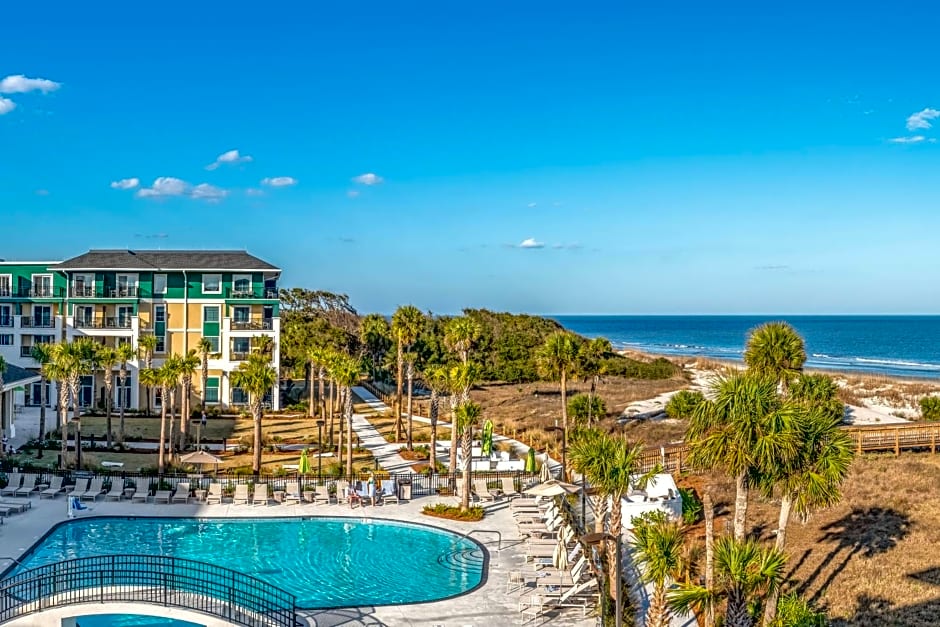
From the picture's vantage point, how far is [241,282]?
47688 millimetres

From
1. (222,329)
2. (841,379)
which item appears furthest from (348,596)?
(841,379)

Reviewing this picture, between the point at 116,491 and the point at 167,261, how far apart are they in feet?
87.6

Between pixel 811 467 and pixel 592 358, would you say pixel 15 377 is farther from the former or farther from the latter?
pixel 811 467

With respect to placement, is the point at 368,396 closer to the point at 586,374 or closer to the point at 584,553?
the point at 586,374

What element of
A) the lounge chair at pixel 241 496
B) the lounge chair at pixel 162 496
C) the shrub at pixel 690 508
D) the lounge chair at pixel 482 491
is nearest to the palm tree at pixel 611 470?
the shrub at pixel 690 508

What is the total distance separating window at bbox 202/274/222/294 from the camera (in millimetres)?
47469

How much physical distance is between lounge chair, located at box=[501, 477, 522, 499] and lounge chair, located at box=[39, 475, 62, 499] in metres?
15.2

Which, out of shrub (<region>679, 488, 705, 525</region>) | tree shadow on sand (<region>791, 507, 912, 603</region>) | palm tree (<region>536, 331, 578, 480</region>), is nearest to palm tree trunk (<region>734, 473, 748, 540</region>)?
tree shadow on sand (<region>791, 507, 912, 603</region>)

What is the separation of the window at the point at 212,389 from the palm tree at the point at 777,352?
3321 centimetres

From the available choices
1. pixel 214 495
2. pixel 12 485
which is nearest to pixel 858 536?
pixel 214 495

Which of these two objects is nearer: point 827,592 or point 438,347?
point 827,592

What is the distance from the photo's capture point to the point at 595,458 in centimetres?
1577

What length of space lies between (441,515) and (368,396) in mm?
34053

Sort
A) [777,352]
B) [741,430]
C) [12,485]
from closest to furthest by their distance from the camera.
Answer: [741,430] → [777,352] → [12,485]
